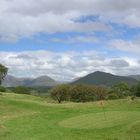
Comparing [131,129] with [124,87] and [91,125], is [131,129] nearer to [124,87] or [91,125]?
[91,125]

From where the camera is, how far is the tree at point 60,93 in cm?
9938

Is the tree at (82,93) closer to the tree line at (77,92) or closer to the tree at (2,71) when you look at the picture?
the tree line at (77,92)

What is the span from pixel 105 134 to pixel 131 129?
1736 millimetres

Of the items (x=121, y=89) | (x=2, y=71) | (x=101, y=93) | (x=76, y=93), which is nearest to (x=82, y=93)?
(x=76, y=93)

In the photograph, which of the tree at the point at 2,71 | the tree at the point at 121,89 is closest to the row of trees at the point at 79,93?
the tree at the point at 121,89

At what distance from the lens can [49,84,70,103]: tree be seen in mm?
99375

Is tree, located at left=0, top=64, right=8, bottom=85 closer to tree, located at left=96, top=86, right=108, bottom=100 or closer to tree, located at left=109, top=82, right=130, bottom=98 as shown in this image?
tree, located at left=96, top=86, right=108, bottom=100

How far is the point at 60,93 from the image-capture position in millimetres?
101562

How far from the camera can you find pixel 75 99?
112812mm

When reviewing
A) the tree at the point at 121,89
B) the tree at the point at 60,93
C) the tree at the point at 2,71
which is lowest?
the tree at the point at 60,93

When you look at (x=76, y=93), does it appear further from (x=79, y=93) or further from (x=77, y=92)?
(x=79, y=93)

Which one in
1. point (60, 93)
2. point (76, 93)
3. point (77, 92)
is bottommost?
point (60, 93)

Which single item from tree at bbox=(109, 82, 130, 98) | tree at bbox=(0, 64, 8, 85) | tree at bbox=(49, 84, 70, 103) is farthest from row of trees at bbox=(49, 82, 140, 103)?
tree at bbox=(0, 64, 8, 85)

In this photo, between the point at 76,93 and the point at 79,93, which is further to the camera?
the point at 79,93
